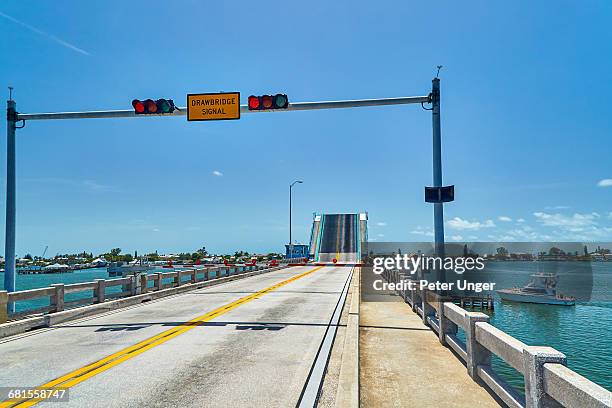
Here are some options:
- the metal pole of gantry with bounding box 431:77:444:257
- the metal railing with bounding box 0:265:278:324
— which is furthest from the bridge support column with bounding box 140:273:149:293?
the metal pole of gantry with bounding box 431:77:444:257

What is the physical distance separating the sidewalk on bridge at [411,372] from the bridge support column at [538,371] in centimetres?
154

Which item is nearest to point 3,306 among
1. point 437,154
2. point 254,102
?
point 254,102

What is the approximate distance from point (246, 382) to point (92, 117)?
11710 mm

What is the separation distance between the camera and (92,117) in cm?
1462

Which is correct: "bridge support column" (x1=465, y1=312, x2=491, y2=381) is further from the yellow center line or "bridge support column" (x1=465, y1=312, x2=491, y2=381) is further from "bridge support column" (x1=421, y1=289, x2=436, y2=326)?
the yellow center line

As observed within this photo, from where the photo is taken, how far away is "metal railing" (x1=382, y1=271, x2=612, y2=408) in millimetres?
3602

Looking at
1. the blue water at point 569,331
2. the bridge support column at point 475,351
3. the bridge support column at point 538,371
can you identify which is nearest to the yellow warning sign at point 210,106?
the bridge support column at point 475,351

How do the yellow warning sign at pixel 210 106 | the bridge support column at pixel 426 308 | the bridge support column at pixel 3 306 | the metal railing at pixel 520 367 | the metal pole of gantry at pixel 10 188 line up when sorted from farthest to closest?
the metal pole of gantry at pixel 10 188 → the yellow warning sign at pixel 210 106 → the bridge support column at pixel 426 308 → the bridge support column at pixel 3 306 → the metal railing at pixel 520 367

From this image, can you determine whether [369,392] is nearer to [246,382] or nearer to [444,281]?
[246,382]

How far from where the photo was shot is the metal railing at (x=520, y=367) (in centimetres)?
360

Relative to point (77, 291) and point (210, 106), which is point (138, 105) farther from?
point (77, 291)

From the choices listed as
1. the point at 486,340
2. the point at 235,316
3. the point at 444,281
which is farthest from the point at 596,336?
the point at 486,340

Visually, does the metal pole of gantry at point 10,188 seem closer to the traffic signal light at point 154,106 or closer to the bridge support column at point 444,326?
the traffic signal light at point 154,106

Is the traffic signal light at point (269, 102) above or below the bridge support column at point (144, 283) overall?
above
